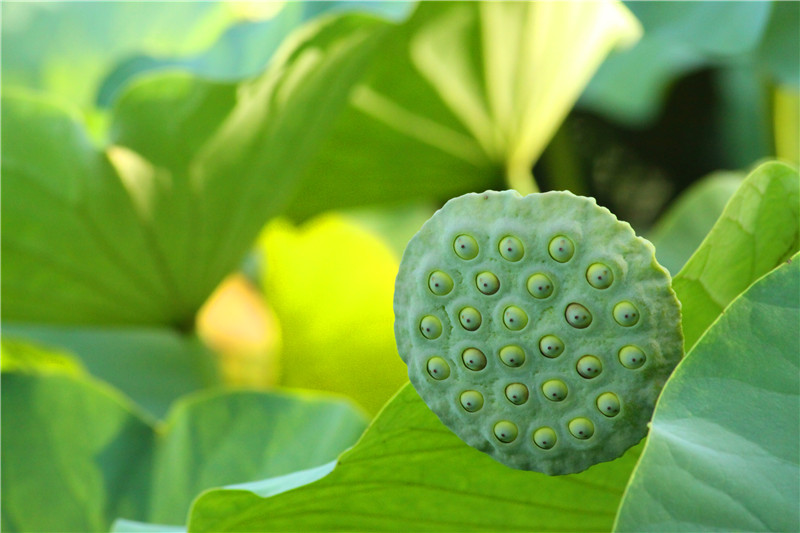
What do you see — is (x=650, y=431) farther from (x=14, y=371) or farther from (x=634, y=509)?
(x=14, y=371)

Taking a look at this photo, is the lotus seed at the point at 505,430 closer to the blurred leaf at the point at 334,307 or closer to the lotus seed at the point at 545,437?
the lotus seed at the point at 545,437

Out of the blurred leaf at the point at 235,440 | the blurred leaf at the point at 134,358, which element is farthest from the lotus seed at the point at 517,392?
the blurred leaf at the point at 134,358

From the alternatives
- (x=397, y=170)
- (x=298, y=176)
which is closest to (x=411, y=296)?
(x=298, y=176)

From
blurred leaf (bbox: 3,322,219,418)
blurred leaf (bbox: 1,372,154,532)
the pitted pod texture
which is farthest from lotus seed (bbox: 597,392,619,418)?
blurred leaf (bbox: 3,322,219,418)

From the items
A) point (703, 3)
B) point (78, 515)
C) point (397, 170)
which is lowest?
point (78, 515)

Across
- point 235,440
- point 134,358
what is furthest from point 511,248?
point 134,358

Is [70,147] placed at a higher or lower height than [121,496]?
higher

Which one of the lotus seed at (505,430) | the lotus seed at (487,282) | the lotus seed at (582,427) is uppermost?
the lotus seed at (487,282)
